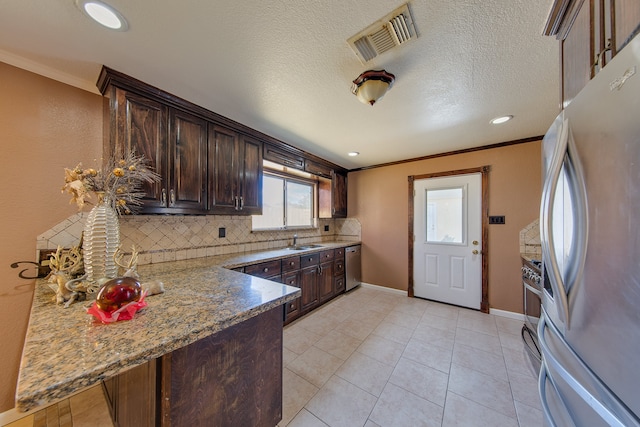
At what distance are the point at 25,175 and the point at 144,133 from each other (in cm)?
77

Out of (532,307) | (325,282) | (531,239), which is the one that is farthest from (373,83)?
(531,239)

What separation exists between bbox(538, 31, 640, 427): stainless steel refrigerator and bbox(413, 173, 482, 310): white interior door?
272 cm

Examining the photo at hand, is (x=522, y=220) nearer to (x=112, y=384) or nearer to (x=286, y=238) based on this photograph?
(x=286, y=238)

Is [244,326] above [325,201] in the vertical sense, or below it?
below

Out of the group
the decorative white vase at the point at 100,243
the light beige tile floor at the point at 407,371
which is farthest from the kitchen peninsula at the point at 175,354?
the light beige tile floor at the point at 407,371

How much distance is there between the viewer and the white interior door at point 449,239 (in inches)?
126

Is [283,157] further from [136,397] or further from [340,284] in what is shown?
[136,397]

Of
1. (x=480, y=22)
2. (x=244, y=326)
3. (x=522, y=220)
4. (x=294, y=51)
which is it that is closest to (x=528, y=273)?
(x=522, y=220)

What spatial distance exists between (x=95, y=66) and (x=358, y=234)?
3961mm

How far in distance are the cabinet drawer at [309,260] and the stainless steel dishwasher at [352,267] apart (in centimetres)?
83

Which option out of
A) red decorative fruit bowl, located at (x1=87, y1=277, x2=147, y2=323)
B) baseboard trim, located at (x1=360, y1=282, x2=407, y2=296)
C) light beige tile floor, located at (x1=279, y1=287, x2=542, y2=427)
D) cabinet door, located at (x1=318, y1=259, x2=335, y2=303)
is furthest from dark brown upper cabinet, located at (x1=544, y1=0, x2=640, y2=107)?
baseboard trim, located at (x1=360, y1=282, x2=407, y2=296)

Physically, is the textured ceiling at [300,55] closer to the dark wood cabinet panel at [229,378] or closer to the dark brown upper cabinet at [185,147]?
the dark brown upper cabinet at [185,147]

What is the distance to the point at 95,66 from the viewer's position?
1.53 m

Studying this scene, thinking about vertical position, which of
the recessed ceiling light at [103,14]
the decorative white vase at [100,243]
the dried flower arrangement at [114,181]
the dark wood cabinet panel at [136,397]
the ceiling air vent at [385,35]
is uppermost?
the recessed ceiling light at [103,14]
